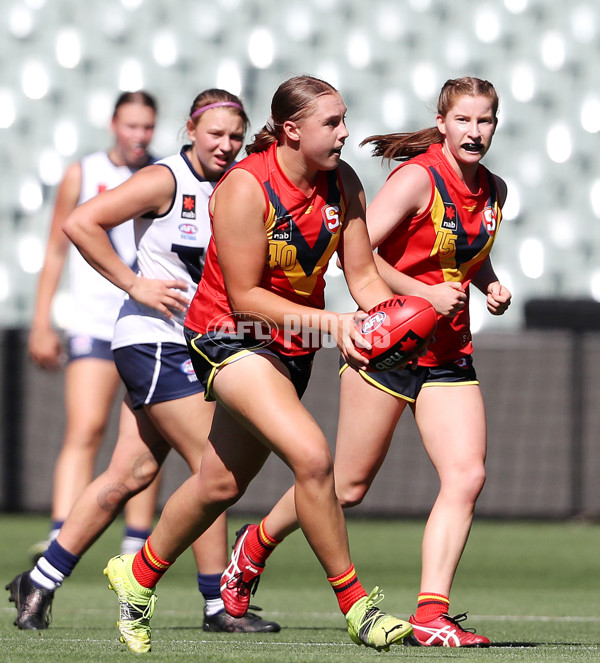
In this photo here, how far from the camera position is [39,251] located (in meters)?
12.5

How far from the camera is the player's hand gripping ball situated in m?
4.26

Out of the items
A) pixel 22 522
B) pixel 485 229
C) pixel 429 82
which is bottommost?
pixel 22 522

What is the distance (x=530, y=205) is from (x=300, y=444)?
884 centimetres

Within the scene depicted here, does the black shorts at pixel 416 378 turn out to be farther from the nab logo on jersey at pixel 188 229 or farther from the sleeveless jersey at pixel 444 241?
the nab logo on jersey at pixel 188 229

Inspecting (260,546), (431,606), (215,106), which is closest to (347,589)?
(431,606)

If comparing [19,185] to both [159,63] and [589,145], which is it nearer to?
[159,63]

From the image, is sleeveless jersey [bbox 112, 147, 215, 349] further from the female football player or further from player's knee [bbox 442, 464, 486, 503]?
player's knee [bbox 442, 464, 486, 503]

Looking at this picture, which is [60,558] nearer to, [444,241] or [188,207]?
[188,207]

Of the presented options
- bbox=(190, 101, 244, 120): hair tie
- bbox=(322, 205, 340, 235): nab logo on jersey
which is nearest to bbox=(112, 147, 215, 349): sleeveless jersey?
bbox=(190, 101, 244, 120): hair tie

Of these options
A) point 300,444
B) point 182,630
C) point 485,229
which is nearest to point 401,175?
point 485,229

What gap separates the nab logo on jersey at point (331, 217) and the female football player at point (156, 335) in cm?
93

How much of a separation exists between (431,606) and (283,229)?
148cm

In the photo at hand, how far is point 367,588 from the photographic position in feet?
23.3

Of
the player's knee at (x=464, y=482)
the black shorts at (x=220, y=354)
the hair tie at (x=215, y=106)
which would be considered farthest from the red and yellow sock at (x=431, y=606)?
the hair tie at (x=215, y=106)
